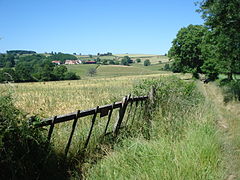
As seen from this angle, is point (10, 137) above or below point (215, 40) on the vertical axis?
below

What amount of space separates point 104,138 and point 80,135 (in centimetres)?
66

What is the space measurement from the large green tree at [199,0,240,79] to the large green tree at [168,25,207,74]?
29.8m

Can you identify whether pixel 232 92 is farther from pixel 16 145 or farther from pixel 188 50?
pixel 188 50

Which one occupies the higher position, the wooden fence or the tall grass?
the wooden fence

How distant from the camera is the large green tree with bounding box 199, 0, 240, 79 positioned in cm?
1278

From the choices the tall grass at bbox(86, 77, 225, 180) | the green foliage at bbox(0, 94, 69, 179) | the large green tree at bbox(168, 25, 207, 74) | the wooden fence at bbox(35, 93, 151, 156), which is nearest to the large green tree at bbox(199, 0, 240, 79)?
the wooden fence at bbox(35, 93, 151, 156)

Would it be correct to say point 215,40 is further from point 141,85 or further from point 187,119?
point 187,119

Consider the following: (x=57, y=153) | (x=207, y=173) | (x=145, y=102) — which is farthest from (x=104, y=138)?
(x=207, y=173)

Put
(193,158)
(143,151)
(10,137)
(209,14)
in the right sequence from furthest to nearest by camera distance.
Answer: (209,14) < (143,151) < (193,158) < (10,137)

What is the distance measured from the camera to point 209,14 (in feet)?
46.7

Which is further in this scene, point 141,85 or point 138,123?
point 141,85

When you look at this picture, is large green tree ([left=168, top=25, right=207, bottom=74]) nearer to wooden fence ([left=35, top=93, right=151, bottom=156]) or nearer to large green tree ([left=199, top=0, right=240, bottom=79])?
large green tree ([left=199, top=0, right=240, bottom=79])

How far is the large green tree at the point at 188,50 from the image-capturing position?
44.2 m

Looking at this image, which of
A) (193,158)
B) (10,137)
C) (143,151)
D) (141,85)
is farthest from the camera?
(141,85)
